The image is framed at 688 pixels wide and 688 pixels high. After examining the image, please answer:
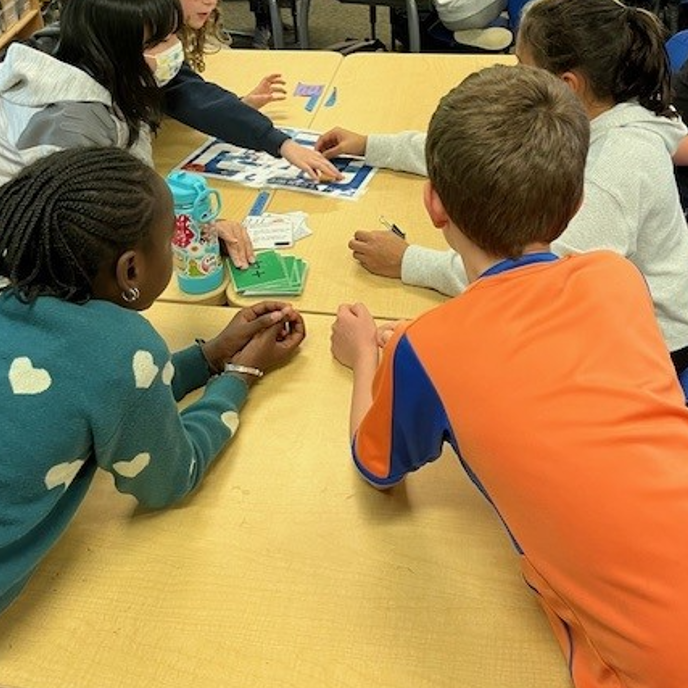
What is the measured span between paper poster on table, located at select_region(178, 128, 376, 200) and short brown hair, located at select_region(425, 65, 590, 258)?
0.77 metres

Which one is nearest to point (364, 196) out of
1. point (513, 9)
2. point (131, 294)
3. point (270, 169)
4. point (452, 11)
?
point (270, 169)

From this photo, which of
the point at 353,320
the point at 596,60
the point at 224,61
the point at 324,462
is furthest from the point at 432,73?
the point at 324,462

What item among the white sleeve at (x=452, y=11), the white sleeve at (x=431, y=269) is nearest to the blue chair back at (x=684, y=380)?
the white sleeve at (x=431, y=269)

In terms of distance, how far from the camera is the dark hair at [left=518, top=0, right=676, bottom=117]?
4.39ft

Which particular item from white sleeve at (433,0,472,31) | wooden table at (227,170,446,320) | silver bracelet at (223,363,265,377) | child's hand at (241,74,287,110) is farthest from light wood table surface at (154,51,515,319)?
white sleeve at (433,0,472,31)

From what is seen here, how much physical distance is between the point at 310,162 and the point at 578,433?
114 cm

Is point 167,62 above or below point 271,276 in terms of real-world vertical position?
above

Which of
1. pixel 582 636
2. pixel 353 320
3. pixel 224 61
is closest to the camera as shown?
pixel 582 636

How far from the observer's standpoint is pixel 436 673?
853 mm

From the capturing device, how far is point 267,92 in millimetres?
2105

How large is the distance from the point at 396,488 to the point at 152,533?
1.06 ft

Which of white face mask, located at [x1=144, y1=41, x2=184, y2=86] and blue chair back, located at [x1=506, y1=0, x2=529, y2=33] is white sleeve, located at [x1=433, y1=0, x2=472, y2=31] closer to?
blue chair back, located at [x1=506, y1=0, x2=529, y2=33]

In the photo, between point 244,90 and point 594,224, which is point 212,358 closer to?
point 594,224

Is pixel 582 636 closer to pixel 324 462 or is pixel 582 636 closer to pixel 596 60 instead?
pixel 324 462
